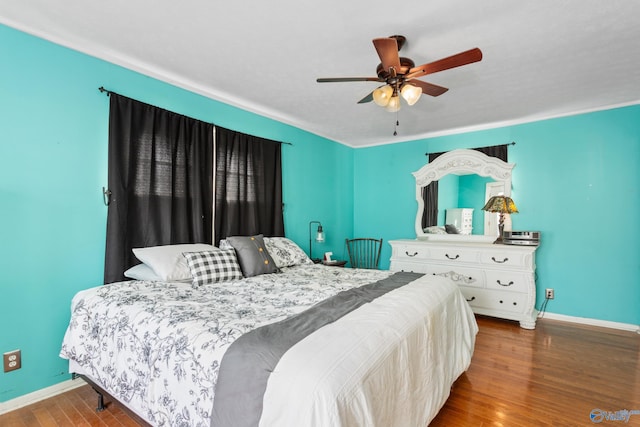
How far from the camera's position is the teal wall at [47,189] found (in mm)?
1974

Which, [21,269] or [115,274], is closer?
[21,269]

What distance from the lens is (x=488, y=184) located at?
409 centimetres

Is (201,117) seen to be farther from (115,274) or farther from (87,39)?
(115,274)

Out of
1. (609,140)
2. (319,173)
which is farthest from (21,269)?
(609,140)

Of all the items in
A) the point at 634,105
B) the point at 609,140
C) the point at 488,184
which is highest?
the point at 634,105

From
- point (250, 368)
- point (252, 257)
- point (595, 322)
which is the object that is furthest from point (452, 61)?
point (595, 322)

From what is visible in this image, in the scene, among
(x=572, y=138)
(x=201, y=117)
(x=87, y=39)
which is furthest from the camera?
(x=572, y=138)

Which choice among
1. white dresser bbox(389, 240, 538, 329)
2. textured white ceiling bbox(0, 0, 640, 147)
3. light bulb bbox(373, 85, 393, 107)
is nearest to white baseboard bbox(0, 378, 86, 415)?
textured white ceiling bbox(0, 0, 640, 147)

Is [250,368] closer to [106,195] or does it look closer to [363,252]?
[106,195]

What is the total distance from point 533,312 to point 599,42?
2.69 m

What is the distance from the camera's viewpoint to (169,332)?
1.43 meters

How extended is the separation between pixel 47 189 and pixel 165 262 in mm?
906

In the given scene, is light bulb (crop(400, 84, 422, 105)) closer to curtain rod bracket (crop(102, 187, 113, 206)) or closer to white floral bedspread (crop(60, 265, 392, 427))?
white floral bedspread (crop(60, 265, 392, 427))

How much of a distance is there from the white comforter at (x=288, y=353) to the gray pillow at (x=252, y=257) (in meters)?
0.34
